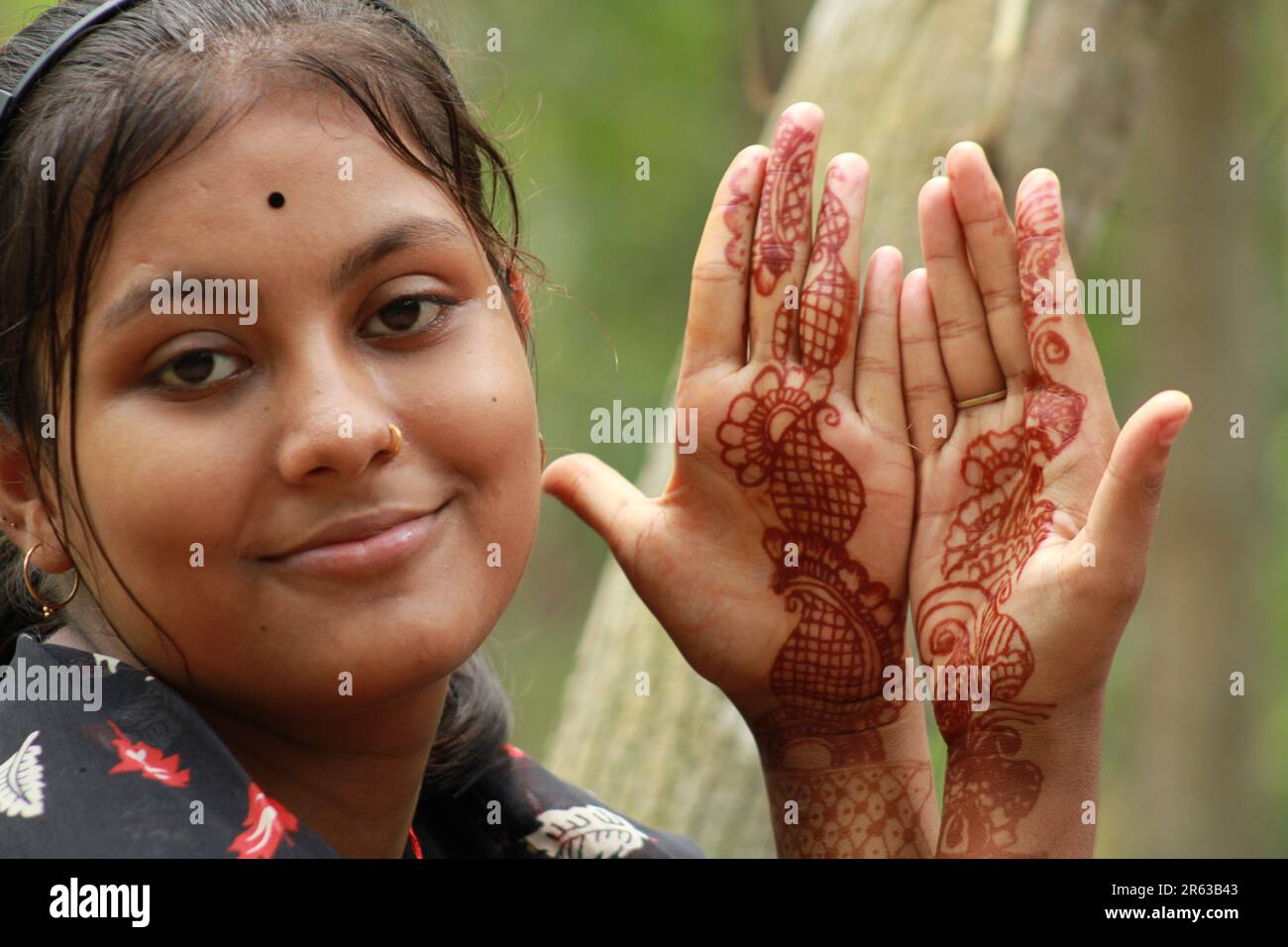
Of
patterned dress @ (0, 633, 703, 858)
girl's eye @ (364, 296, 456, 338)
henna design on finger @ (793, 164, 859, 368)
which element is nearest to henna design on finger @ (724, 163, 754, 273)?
henna design on finger @ (793, 164, 859, 368)

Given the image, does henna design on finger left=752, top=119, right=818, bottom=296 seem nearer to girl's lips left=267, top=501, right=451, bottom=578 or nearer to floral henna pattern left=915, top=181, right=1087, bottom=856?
floral henna pattern left=915, top=181, right=1087, bottom=856

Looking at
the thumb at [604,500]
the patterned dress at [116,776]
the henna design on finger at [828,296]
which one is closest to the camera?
the patterned dress at [116,776]

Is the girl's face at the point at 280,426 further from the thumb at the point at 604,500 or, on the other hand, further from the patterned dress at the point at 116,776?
the thumb at the point at 604,500

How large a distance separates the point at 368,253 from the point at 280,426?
0.84 ft

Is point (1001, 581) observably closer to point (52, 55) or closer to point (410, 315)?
point (410, 315)

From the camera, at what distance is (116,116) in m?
1.68

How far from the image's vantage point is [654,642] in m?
3.03

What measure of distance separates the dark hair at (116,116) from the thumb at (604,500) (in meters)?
0.57

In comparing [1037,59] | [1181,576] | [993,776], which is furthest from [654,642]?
[1181,576]

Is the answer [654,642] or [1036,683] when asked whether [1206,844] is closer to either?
[654,642]

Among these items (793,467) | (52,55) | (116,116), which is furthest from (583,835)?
(52,55)

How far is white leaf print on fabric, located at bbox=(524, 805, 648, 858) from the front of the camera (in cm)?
223

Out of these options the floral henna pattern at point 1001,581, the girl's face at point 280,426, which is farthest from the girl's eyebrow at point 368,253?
the floral henna pattern at point 1001,581

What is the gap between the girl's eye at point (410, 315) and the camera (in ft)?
5.77
